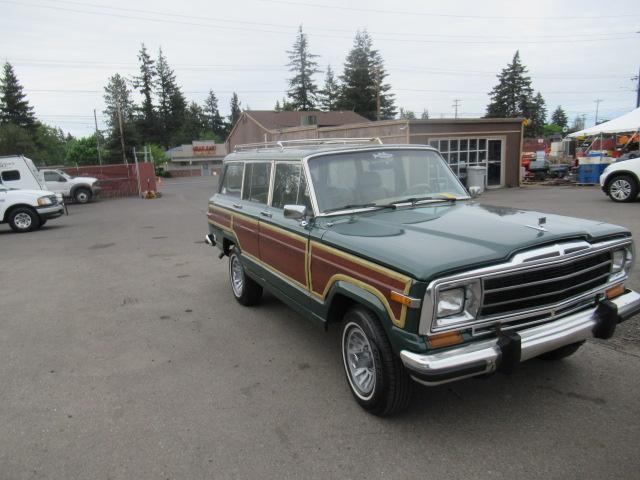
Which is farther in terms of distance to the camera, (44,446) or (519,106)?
(519,106)

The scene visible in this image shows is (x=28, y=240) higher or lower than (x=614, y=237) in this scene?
lower

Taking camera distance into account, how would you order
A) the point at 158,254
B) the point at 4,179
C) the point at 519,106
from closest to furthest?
the point at 158,254, the point at 4,179, the point at 519,106

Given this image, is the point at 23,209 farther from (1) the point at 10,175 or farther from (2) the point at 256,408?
(2) the point at 256,408

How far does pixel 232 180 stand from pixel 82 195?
21.8 meters

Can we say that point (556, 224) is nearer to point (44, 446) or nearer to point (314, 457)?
point (314, 457)

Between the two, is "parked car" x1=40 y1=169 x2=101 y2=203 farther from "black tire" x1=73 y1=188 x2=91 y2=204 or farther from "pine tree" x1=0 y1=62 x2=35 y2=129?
"pine tree" x1=0 y1=62 x2=35 y2=129

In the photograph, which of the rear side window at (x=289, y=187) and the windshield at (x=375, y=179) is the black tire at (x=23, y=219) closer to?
the rear side window at (x=289, y=187)

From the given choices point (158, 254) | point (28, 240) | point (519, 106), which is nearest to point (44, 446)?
point (158, 254)

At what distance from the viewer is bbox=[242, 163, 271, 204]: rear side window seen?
205 inches

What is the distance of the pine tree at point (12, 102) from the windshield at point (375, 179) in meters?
73.4

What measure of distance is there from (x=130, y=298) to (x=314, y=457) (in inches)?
181

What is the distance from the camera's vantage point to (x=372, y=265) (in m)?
3.16

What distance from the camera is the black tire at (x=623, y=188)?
1384cm

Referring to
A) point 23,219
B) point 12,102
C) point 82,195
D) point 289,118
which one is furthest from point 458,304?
point 12,102
